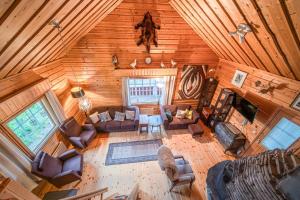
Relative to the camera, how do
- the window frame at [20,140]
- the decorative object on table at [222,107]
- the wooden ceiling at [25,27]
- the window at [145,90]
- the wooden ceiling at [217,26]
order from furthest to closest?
the window at [145,90] → the decorative object on table at [222,107] → the window frame at [20,140] → the wooden ceiling at [217,26] → the wooden ceiling at [25,27]

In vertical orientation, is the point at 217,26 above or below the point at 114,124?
above

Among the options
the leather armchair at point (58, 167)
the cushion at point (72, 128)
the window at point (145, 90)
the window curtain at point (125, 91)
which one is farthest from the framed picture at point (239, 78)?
the cushion at point (72, 128)

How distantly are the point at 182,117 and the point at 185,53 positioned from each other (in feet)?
7.93

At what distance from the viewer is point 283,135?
3057 mm

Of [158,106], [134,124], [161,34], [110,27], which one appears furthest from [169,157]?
[110,27]

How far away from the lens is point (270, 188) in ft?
5.94

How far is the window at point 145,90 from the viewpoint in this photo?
522cm

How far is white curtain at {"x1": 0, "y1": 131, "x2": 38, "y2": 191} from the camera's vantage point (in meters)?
2.25

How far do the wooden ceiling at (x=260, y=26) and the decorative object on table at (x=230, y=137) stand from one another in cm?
196

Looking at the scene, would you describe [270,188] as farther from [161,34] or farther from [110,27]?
[110,27]

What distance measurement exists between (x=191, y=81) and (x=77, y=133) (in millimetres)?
4536

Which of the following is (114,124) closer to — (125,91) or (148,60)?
(125,91)

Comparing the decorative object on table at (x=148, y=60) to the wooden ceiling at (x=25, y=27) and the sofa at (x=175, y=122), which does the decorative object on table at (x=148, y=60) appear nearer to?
the sofa at (x=175, y=122)

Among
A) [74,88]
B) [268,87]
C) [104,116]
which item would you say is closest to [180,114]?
[268,87]
